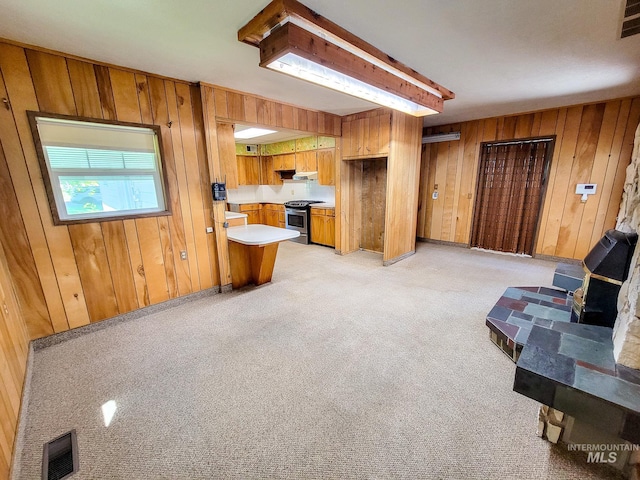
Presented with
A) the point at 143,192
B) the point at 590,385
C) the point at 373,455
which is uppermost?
the point at 143,192

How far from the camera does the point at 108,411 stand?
1648 millimetres

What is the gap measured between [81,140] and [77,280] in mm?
1330

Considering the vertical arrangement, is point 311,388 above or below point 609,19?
below

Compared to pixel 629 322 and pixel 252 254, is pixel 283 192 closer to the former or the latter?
pixel 252 254

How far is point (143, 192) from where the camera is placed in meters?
2.76

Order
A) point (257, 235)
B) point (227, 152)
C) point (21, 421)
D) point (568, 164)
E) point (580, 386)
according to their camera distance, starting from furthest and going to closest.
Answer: point (568, 164) < point (227, 152) < point (257, 235) < point (21, 421) < point (580, 386)

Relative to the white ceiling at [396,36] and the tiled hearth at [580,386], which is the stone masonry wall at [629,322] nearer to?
the tiled hearth at [580,386]

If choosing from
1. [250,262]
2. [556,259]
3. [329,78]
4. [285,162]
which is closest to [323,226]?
[285,162]

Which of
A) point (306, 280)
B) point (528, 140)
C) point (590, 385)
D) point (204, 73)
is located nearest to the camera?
point (590, 385)

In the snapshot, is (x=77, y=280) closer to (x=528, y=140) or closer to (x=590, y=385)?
(x=590, y=385)

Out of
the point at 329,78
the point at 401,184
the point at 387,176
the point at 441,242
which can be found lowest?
the point at 441,242

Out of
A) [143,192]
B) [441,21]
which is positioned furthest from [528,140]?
[143,192]

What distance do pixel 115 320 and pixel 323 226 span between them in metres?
3.84

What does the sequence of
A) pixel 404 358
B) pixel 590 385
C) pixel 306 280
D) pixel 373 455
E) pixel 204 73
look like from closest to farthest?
pixel 590 385
pixel 373 455
pixel 404 358
pixel 204 73
pixel 306 280
